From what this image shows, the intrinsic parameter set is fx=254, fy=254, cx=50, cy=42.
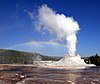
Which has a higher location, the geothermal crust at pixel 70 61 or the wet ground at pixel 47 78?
the geothermal crust at pixel 70 61

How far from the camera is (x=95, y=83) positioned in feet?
96.1

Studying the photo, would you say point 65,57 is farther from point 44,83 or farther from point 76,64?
point 44,83

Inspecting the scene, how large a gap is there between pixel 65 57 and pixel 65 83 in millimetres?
100910

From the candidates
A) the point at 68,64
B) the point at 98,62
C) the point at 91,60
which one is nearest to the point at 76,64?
the point at 68,64

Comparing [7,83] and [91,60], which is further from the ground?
[91,60]

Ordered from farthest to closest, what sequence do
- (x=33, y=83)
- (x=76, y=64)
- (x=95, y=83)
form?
(x=76, y=64) → (x=95, y=83) → (x=33, y=83)

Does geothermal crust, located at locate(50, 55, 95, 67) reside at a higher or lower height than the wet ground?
higher

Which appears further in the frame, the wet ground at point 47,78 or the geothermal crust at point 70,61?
the geothermal crust at point 70,61

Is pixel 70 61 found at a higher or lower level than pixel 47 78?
higher

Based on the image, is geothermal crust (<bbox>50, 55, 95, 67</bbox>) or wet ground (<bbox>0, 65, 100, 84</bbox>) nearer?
wet ground (<bbox>0, 65, 100, 84</bbox>)

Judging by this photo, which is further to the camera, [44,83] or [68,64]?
[68,64]

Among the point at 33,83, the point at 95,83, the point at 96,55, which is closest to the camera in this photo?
the point at 33,83

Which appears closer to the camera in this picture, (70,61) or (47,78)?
(47,78)

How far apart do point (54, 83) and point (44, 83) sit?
117cm
